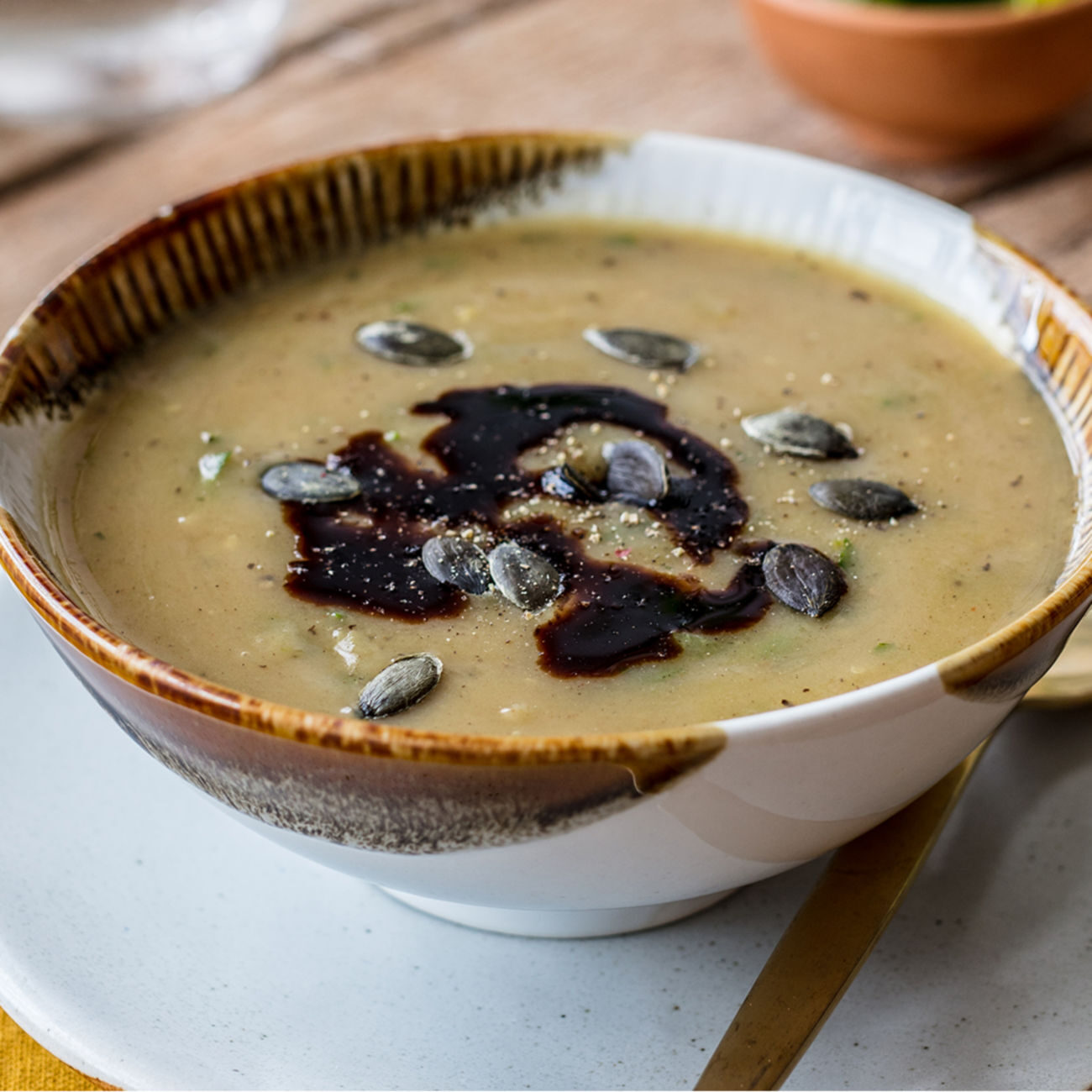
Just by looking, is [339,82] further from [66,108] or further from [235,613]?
[235,613]

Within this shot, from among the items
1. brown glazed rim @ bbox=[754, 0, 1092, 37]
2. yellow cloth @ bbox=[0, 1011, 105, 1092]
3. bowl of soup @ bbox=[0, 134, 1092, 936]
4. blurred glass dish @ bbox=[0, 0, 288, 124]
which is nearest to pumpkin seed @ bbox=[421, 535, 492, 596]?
bowl of soup @ bbox=[0, 134, 1092, 936]

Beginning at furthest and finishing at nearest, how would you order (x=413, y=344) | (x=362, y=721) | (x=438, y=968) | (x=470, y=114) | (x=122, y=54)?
1. (x=122, y=54)
2. (x=470, y=114)
3. (x=413, y=344)
4. (x=438, y=968)
5. (x=362, y=721)

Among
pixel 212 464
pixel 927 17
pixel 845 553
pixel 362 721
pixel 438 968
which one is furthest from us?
pixel 927 17

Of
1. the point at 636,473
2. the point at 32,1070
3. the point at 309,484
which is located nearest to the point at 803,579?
the point at 636,473

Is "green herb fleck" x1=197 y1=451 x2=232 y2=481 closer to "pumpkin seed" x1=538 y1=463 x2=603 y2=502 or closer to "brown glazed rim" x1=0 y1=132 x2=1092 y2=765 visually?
"brown glazed rim" x1=0 y1=132 x2=1092 y2=765

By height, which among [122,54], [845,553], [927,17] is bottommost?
[845,553]

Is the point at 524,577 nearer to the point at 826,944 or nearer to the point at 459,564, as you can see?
the point at 459,564

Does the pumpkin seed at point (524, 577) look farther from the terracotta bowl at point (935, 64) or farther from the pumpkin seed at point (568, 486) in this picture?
the terracotta bowl at point (935, 64)
